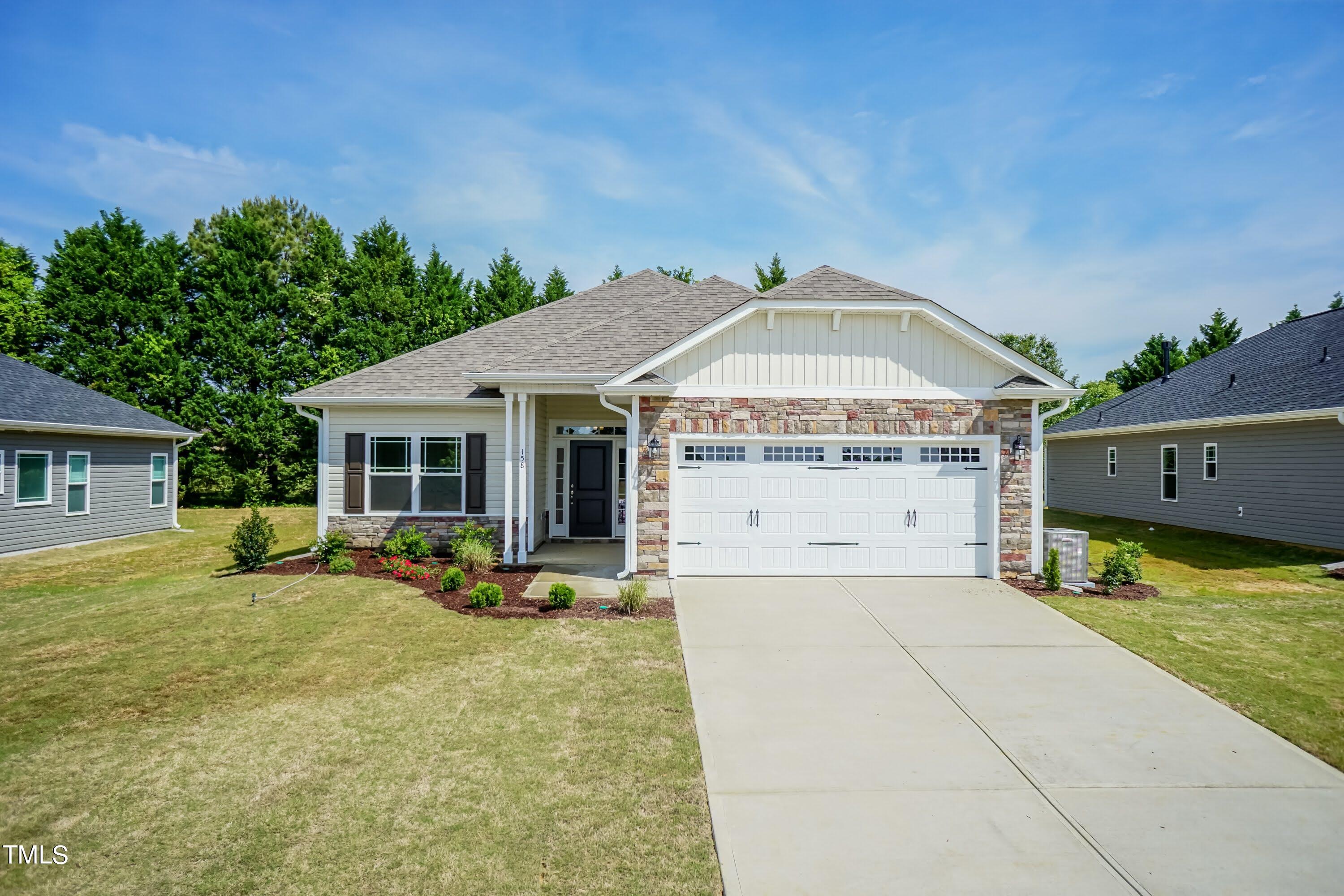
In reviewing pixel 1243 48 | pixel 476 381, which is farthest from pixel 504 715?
pixel 1243 48

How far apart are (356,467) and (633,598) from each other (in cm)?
767

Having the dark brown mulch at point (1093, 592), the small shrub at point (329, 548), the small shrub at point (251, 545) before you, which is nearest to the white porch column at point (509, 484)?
the small shrub at point (329, 548)

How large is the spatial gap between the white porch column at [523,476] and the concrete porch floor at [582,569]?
0.38 meters

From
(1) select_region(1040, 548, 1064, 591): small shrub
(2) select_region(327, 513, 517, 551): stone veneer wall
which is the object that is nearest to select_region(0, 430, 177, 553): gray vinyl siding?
(2) select_region(327, 513, 517, 551): stone veneer wall

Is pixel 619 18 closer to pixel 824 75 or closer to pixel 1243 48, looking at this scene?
pixel 824 75

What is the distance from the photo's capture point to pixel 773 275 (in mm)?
26531

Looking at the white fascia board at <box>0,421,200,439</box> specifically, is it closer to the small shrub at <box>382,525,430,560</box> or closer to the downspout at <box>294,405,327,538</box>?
the downspout at <box>294,405,327,538</box>

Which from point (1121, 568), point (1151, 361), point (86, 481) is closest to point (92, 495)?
point (86, 481)

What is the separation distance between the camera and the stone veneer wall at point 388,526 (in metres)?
12.9

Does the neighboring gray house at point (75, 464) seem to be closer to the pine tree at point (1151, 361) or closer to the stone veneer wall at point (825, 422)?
the stone veneer wall at point (825, 422)

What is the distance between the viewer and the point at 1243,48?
10.8 metres

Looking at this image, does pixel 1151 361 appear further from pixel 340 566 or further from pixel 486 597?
pixel 340 566

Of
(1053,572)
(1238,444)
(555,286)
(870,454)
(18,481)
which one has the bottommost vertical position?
(1053,572)

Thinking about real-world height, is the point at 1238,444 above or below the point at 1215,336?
below
